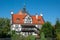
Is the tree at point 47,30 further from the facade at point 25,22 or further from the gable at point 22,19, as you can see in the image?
the gable at point 22,19

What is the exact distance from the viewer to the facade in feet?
229

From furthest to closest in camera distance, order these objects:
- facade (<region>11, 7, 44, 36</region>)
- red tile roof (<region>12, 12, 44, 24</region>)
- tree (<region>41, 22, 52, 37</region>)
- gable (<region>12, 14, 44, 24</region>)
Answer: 1. red tile roof (<region>12, 12, 44, 24</region>)
2. gable (<region>12, 14, 44, 24</region>)
3. facade (<region>11, 7, 44, 36</region>)
4. tree (<region>41, 22, 52, 37</region>)

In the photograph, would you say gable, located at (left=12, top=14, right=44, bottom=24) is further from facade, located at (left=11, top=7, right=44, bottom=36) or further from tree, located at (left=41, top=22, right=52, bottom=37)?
tree, located at (left=41, top=22, right=52, bottom=37)

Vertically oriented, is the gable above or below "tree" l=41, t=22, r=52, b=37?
above

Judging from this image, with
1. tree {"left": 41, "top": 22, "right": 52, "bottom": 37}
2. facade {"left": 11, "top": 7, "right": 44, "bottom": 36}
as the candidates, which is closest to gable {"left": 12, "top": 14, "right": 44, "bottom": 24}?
facade {"left": 11, "top": 7, "right": 44, "bottom": 36}

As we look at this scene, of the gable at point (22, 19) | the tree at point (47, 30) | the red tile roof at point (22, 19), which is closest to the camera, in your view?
the tree at point (47, 30)

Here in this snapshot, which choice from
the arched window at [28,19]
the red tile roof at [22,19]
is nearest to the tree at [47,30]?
the arched window at [28,19]

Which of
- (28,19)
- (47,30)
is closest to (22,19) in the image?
(28,19)

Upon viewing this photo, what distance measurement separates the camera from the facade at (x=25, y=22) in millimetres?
69863

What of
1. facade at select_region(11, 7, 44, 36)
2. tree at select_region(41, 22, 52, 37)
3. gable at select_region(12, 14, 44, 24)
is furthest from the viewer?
gable at select_region(12, 14, 44, 24)

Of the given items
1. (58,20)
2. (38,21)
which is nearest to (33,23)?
(38,21)

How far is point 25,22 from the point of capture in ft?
234

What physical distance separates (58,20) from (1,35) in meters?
13.2

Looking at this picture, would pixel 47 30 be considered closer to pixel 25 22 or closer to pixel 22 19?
pixel 25 22
